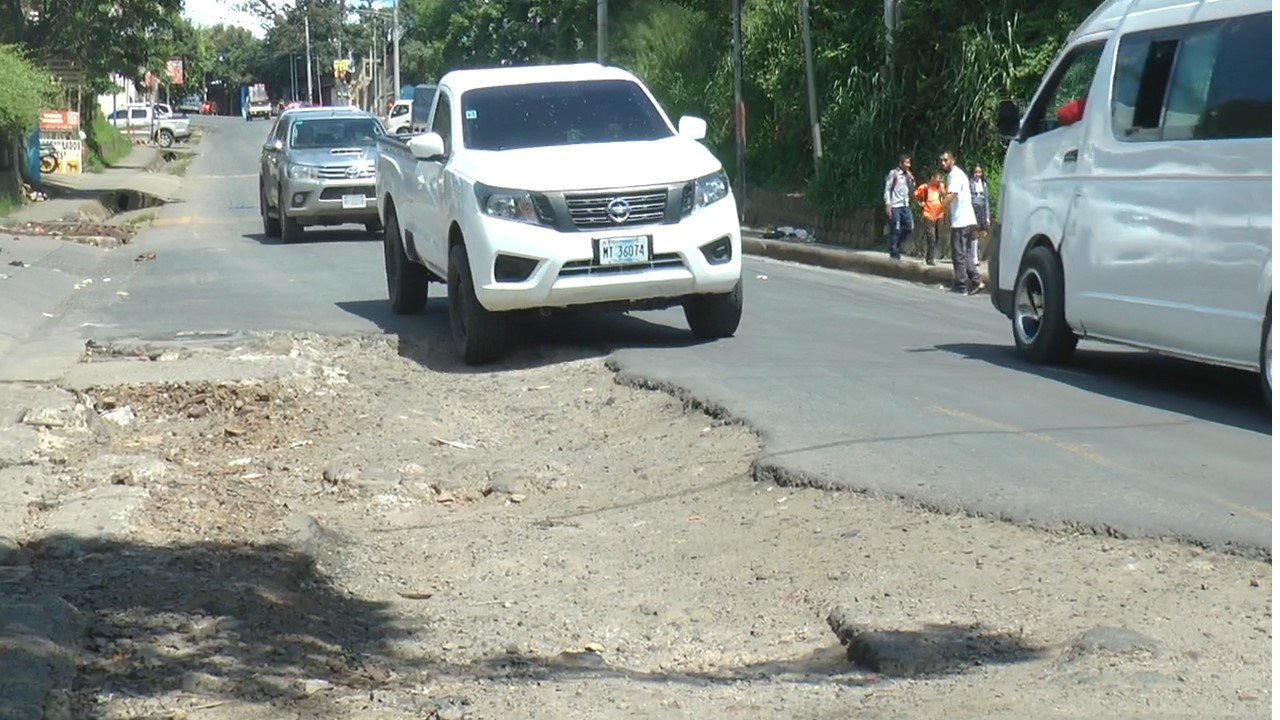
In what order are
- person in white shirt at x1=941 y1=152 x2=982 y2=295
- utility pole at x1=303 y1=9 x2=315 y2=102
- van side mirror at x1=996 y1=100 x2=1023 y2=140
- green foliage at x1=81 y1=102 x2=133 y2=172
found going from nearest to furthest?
van side mirror at x1=996 y1=100 x2=1023 y2=140
person in white shirt at x1=941 y1=152 x2=982 y2=295
green foliage at x1=81 y1=102 x2=133 y2=172
utility pole at x1=303 y1=9 x2=315 y2=102

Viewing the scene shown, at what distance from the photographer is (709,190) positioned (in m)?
11.1

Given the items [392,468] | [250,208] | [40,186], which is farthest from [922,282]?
[40,186]

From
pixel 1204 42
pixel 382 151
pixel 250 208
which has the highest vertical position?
pixel 1204 42

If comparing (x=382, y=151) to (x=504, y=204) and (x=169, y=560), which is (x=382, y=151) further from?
(x=169, y=560)

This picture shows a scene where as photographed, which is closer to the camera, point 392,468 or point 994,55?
point 392,468

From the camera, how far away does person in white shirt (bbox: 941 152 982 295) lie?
18453 millimetres

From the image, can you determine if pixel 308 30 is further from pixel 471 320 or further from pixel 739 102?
pixel 471 320

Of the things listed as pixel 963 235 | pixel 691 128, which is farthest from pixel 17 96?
pixel 691 128

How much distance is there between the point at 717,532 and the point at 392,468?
7.39 ft

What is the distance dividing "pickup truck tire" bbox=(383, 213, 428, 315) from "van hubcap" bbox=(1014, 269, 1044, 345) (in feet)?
16.3

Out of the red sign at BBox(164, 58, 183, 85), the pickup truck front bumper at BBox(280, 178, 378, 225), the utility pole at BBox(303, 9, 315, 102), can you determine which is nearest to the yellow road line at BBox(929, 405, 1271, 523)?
the pickup truck front bumper at BBox(280, 178, 378, 225)

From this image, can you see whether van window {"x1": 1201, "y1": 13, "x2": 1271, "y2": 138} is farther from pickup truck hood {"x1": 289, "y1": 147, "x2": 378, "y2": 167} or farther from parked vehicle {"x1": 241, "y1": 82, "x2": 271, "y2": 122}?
parked vehicle {"x1": 241, "y1": 82, "x2": 271, "y2": 122}

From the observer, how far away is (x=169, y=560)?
632 cm

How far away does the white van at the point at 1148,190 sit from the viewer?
8.31m
